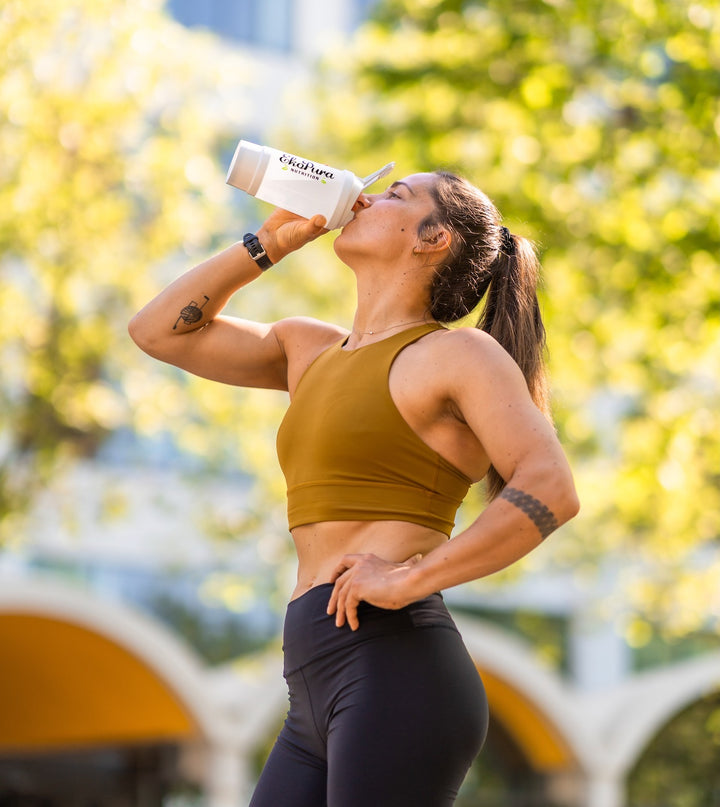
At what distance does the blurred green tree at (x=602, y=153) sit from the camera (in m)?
7.99

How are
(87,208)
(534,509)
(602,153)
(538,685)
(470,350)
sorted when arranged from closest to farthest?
1. (534,509)
2. (470,350)
3. (602,153)
4. (87,208)
5. (538,685)

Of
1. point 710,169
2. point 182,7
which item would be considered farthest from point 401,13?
point 182,7

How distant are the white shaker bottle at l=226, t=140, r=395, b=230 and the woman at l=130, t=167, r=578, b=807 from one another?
0.04m

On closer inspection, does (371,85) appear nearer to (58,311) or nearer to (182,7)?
(58,311)

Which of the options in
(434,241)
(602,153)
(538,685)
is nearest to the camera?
(434,241)

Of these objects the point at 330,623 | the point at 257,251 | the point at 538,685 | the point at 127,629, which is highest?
the point at 257,251

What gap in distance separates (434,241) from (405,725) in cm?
102

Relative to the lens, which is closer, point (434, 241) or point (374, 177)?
point (434, 241)

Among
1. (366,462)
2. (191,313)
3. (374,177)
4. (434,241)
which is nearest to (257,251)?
(191,313)

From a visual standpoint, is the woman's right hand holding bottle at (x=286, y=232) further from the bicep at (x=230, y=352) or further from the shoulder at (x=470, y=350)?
the shoulder at (x=470, y=350)

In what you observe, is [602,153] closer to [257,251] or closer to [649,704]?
[257,251]

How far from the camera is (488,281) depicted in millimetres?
2781

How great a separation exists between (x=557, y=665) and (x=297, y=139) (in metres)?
11.7

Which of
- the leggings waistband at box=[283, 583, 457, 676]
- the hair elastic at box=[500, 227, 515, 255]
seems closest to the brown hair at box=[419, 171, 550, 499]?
the hair elastic at box=[500, 227, 515, 255]
